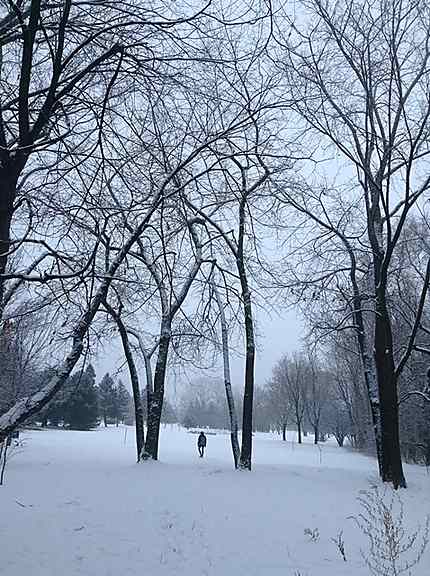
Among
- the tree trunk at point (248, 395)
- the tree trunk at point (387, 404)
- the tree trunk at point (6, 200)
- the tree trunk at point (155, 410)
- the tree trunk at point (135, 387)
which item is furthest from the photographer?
the tree trunk at point (135, 387)

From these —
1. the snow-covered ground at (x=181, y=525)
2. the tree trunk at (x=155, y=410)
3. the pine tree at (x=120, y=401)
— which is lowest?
the snow-covered ground at (x=181, y=525)

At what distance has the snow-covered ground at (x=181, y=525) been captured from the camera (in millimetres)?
5961

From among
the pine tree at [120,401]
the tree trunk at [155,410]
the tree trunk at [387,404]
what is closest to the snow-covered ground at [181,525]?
the tree trunk at [387,404]

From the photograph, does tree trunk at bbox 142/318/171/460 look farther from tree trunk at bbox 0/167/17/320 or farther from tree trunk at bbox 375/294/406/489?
tree trunk at bbox 0/167/17/320

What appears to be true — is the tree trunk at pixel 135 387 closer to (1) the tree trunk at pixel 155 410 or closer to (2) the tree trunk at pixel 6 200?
(1) the tree trunk at pixel 155 410

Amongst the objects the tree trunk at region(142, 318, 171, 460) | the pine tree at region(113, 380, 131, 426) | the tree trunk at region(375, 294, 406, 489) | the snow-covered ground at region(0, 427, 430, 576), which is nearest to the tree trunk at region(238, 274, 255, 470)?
the snow-covered ground at region(0, 427, 430, 576)

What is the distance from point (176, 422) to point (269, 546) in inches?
4267

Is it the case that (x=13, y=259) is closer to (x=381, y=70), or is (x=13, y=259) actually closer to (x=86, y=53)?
(x=86, y=53)

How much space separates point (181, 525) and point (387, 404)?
6.61 metres

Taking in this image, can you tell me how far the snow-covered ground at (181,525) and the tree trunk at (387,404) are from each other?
0.61 metres

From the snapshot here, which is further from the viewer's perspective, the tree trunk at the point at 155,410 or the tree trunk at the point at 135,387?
the tree trunk at the point at 135,387

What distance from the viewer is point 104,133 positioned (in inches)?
154

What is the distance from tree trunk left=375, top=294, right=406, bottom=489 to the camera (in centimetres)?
1212

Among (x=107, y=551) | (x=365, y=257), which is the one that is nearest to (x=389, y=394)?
(x=365, y=257)
